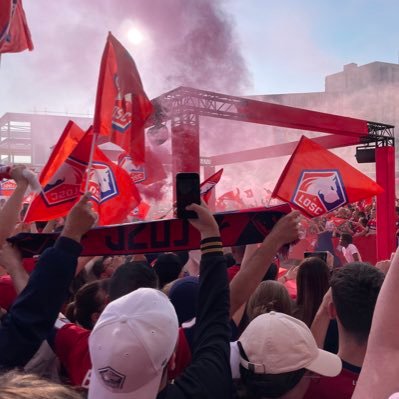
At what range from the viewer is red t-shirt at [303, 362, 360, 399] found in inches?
62.7

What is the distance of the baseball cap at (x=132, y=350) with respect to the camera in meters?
1.17

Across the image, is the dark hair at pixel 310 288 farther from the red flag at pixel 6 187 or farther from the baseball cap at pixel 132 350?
the red flag at pixel 6 187

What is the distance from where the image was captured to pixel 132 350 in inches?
46.1

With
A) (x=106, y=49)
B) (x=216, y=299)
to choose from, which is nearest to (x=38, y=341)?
(x=216, y=299)

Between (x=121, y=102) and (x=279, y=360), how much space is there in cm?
192

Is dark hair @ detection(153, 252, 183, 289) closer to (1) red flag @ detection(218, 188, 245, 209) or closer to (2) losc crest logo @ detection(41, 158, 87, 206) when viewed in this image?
(2) losc crest logo @ detection(41, 158, 87, 206)

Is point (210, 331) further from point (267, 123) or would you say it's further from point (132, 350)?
point (267, 123)

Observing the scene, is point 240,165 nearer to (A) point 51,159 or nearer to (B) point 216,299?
(A) point 51,159

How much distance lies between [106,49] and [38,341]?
1846 mm

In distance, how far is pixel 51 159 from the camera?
3.61 meters

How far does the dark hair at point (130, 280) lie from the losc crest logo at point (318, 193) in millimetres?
1862

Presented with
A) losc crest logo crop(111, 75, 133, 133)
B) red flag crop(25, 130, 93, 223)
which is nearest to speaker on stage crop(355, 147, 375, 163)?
losc crest logo crop(111, 75, 133, 133)

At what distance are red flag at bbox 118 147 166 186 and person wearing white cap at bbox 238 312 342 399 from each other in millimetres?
4052

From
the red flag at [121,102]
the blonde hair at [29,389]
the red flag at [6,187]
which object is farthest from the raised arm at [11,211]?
the red flag at [6,187]
